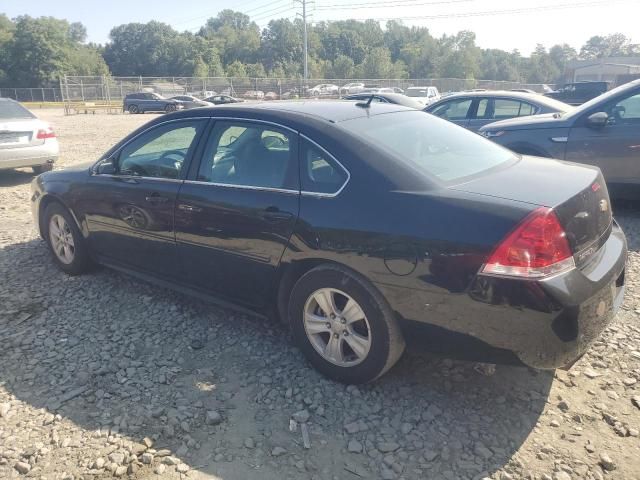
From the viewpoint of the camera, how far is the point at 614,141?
6047 millimetres

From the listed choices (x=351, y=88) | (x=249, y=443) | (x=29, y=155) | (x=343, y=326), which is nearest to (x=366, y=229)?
(x=343, y=326)

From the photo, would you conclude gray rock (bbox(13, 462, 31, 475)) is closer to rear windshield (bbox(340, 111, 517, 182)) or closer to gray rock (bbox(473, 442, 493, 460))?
gray rock (bbox(473, 442, 493, 460))

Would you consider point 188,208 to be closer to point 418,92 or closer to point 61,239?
point 61,239

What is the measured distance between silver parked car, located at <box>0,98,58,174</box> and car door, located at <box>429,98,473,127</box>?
705cm

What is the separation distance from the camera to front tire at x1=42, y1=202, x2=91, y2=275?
4660 mm

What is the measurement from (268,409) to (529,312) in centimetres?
150

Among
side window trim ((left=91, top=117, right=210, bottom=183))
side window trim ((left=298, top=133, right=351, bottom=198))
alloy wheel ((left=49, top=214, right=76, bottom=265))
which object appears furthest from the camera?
alloy wheel ((left=49, top=214, right=76, bottom=265))

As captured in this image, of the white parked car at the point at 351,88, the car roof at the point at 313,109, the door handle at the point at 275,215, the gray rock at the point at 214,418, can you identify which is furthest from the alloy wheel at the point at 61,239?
the white parked car at the point at 351,88

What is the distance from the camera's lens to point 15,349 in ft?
11.9

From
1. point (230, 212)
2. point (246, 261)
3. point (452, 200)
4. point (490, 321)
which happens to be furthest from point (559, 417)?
point (230, 212)

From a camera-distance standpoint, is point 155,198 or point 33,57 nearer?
point 155,198

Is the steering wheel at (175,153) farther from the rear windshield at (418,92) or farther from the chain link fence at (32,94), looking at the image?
the chain link fence at (32,94)

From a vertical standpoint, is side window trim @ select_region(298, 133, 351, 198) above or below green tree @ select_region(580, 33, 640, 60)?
below

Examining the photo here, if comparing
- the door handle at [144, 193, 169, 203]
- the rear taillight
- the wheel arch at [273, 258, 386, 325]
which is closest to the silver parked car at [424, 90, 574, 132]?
the door handle at [144, 193, 169, 203]
